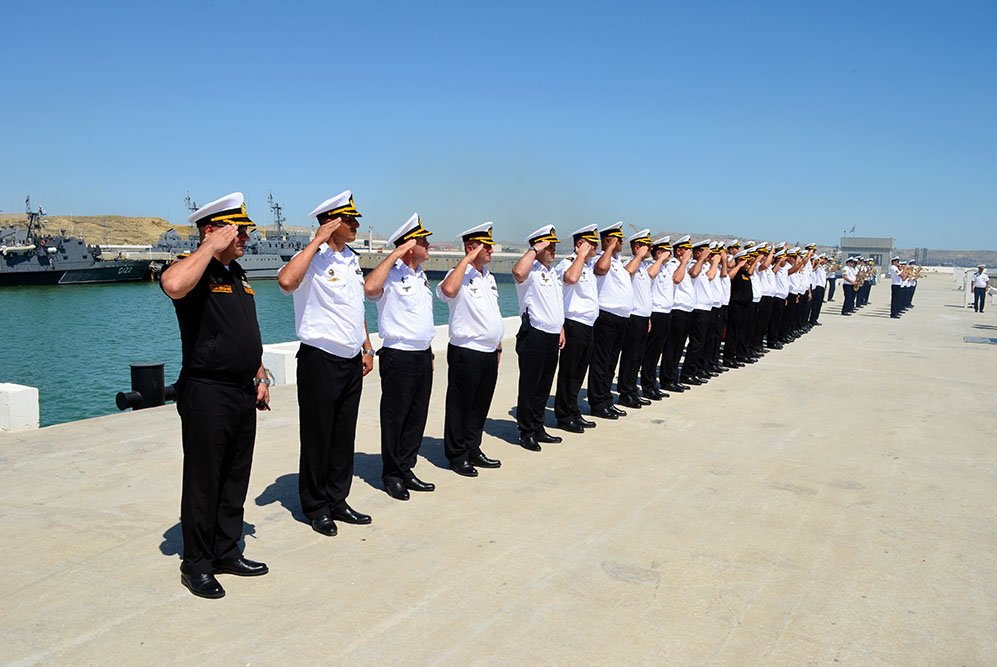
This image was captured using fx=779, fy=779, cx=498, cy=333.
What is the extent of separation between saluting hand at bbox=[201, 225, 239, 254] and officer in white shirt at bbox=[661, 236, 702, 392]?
6459 millimetres

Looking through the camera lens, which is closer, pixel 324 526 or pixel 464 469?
pixel 324 526

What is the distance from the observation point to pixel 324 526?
430cm

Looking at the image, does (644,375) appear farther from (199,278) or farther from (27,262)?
(27,262)

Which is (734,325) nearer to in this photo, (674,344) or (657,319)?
(674,344)

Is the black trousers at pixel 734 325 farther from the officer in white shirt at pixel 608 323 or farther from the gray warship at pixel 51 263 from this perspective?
the gray warship at pixel 51 263

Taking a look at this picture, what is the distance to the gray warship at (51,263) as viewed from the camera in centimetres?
5759

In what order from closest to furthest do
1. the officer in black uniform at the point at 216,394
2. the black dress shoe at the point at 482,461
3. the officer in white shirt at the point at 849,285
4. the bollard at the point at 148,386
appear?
1. the officer in black uniform at the point at 216,394
2. the black dress shoe at the point at 482,461
3. the bollard at the point at 148,386
4. the officer in white shirt at the point at 849,285

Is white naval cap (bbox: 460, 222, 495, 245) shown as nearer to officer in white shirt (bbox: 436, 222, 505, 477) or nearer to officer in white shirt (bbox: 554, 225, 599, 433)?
Result: officer in white shirt (bbox: 436, 222, 505, 477)

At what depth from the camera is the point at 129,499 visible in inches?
186

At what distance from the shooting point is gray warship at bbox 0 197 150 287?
5759 cm

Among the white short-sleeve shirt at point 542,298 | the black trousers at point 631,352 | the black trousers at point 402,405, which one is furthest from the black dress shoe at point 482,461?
the black trousers at point 631,352

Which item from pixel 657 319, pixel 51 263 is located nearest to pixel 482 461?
Result: pixel 657 319

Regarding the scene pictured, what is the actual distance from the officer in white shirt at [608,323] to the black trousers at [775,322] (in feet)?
23.5

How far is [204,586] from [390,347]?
198 cm
